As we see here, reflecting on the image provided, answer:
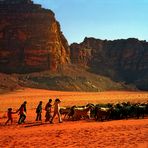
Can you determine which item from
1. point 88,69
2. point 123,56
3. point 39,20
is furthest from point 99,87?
point 123,56

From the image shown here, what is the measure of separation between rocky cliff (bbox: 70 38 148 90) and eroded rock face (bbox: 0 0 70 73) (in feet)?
55.7

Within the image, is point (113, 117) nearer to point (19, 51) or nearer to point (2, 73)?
point (2, 73)

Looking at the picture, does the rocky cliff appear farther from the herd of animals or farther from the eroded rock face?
the herd of animals

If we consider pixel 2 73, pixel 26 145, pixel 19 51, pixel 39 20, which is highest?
pixel 39 20

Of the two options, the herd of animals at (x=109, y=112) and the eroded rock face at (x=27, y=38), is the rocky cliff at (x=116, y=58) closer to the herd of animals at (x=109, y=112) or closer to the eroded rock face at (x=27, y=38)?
the eroded rock face at (x=27, y=38)

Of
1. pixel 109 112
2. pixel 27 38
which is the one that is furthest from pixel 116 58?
pixel 109 112

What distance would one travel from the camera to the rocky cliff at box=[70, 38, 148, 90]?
132000mm

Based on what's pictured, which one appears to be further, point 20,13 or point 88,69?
point 88,69

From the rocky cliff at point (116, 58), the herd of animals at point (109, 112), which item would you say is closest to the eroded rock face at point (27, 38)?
the rocky cliff at point (116, 58)

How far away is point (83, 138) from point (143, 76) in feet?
395

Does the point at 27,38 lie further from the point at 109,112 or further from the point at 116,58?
the point at 109,112

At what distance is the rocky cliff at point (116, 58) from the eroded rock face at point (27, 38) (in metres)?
17.0

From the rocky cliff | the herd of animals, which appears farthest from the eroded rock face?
the herd of animals

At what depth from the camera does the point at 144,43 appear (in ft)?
486
